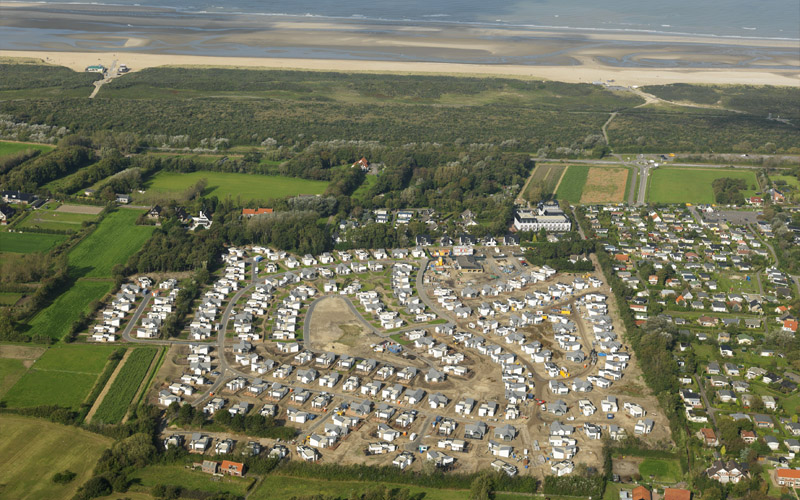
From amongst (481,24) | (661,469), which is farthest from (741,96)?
(661,469)

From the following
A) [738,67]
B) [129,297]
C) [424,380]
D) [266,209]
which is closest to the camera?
[424,380]

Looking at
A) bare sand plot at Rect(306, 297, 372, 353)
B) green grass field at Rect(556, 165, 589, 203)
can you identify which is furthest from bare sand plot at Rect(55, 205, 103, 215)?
green grass field at Rect(556, 165, 589, 203)

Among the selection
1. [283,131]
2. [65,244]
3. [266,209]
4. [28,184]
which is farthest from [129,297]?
[283,131]

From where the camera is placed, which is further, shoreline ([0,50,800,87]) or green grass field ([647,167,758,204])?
shoreline ([0,50,800,87])

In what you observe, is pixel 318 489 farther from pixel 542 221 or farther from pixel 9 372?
pixel 542 221

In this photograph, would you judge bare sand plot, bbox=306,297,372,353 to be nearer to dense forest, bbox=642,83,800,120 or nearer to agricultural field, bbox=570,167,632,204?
agricultural field, bbox=570,167,632,204

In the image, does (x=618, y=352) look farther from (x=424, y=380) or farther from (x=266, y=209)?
(x=266, y=209)

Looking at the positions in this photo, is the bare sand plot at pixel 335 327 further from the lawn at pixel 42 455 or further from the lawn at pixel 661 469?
the lawn at pixel 661 469
